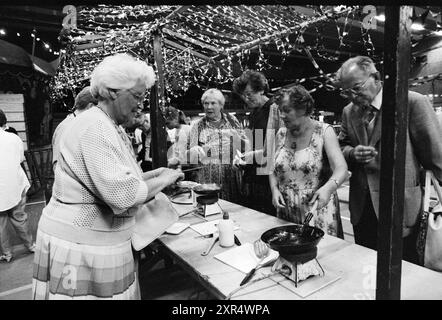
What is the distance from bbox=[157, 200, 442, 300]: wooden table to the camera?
1356 mm

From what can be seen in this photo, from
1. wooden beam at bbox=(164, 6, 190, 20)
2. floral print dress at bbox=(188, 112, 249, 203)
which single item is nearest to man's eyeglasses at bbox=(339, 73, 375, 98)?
wooden beam at bbox=(164, 6, 190, 20)

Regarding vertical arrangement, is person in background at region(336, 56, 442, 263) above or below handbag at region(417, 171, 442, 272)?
above

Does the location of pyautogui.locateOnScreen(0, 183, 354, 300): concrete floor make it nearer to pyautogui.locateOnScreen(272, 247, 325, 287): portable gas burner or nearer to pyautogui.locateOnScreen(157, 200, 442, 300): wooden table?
pyautogui.locateOnScreen(157, 200, 442, 300): wooden table

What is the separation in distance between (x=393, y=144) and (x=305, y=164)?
54.2 inches

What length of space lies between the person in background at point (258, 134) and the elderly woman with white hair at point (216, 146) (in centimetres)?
24

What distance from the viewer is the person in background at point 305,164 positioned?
2318 mm

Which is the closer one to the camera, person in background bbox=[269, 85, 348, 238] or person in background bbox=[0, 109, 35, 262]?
person in background bbox=[269, 85, 348, 238]

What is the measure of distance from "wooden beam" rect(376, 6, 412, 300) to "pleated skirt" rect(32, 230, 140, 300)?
50.4 inches

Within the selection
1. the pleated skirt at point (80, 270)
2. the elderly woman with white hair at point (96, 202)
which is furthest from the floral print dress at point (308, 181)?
the pleated skirt at point (80, 270)

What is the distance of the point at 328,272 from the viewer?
5.04ft

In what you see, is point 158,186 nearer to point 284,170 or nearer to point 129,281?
point 129,281

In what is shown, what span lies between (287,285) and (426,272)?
724 mm

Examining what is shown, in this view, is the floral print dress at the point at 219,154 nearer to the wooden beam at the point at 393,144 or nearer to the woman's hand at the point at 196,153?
the woman's hand at the point at 196,153

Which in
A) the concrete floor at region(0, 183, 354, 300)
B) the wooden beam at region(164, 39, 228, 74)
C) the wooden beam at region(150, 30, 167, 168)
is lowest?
the concrete floor at region(0, 183, 354, 300)
